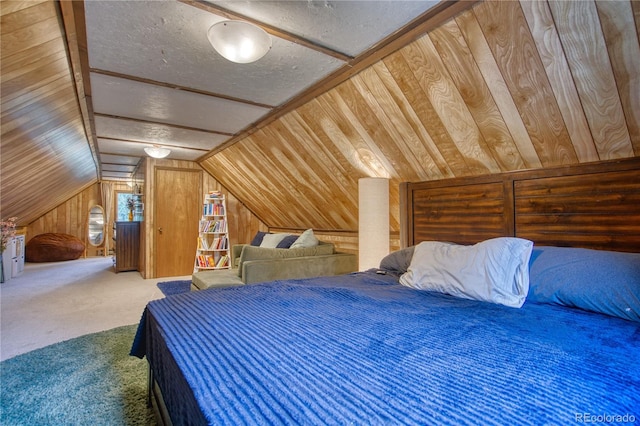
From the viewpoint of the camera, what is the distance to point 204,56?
2213mm

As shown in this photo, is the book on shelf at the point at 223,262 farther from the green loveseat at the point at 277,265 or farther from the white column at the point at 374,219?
the white column at the point at 374,219

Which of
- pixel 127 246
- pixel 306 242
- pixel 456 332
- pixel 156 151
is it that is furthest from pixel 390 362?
pixel 127 246

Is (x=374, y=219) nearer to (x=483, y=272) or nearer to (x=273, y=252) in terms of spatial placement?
(x=273, y=252)

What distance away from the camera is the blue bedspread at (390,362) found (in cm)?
79

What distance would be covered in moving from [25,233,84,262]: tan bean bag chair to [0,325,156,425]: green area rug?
6137 millimetres

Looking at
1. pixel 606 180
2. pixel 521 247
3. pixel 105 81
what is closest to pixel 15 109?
pixel 105 81

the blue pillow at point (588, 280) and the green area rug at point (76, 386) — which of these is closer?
the blue pillow at point (588, 280)

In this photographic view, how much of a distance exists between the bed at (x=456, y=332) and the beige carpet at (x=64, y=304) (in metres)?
1.79

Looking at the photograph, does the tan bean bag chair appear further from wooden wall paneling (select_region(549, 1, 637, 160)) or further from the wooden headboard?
wooden wall paneling (select_region(549, 1, 637, 160))

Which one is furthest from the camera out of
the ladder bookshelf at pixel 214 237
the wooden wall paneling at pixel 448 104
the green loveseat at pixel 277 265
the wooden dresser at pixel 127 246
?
the wooden dresser at pixel 127 246

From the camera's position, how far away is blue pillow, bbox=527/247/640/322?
4.91 feet

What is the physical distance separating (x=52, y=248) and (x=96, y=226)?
65.0 inches

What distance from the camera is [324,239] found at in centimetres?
502

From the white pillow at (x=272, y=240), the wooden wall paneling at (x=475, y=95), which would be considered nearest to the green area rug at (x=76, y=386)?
the white pillow at (x=272, y=240)
